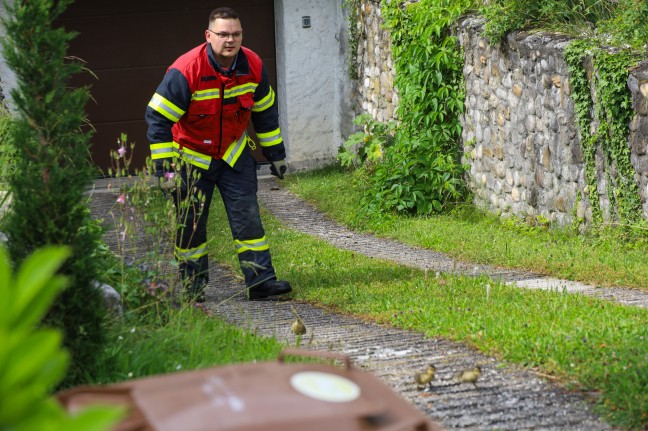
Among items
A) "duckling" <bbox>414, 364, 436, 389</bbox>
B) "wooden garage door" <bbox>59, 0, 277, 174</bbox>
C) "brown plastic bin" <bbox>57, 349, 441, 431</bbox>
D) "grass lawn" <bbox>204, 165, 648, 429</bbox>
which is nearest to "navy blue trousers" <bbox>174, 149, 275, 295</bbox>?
"grass lawn" <bbox>204, 165, 648, 429</bbox>

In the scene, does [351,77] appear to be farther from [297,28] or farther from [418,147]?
[418,147]

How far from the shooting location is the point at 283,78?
13.9m

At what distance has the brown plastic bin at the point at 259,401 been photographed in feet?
6.79

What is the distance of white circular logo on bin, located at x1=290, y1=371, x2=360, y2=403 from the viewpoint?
2.22 metres

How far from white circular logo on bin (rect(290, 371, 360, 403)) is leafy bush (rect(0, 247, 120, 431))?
29.6 inches

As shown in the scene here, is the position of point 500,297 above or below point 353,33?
below

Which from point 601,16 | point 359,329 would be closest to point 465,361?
point 359,329

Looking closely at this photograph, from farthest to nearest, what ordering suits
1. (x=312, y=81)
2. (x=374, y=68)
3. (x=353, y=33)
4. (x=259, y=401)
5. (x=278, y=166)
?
1. (x=312, y=81)
2. (x=353, y=33)
3. (x=374, y=68)
4. (x=278, y=166)
5. (x=259, y=401)

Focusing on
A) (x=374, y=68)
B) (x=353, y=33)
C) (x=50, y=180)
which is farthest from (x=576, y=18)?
(x=50, y=180)

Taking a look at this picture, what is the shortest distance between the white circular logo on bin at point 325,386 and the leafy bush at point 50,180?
169cm

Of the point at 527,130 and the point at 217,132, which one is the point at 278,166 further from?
the point at 527,130

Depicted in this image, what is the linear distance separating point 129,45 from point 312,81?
8.23 feet

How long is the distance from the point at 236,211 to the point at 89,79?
721cm

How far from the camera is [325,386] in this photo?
229cm
